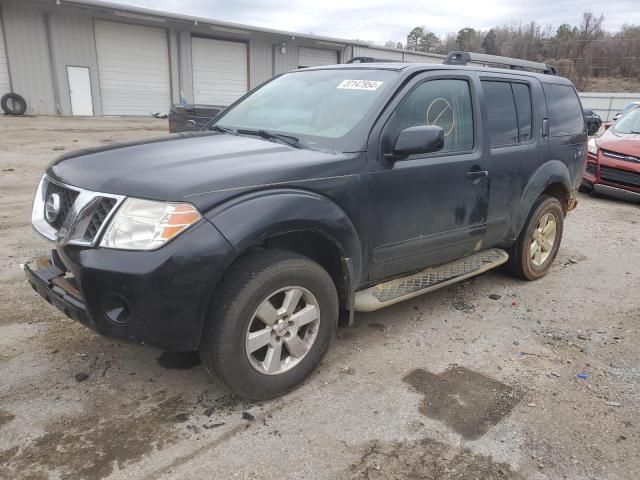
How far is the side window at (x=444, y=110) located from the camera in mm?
3500

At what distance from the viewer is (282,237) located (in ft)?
9.96

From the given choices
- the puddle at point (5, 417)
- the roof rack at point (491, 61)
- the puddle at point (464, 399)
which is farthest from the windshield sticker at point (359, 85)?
the puddle at point (5, 417)

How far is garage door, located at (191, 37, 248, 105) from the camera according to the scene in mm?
25484

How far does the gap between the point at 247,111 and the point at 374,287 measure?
1.72m

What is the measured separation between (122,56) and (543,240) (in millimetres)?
22617

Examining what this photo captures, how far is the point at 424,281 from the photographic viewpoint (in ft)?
12.6

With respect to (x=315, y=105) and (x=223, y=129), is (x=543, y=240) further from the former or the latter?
(x=223, y=129)

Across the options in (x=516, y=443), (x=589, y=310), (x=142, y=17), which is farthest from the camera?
(x=142, y=17)

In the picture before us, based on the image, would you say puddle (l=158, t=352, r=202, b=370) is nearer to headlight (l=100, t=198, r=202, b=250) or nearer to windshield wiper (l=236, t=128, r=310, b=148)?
headlight (l=100, t=198, r=202, b=250)

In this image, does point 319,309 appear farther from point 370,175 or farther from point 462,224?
point 462,224

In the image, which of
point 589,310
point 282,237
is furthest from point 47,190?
point 589,310

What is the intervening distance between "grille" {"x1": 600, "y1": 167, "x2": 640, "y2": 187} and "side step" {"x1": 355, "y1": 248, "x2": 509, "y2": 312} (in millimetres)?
5626

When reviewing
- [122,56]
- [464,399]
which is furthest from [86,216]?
[122,56]

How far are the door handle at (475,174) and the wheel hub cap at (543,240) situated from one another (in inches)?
49.6
